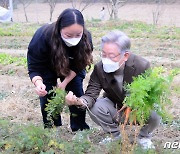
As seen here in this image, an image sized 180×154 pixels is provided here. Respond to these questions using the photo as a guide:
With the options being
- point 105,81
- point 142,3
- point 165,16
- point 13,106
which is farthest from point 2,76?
point 142,3

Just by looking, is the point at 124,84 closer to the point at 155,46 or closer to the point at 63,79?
the point at 63,79

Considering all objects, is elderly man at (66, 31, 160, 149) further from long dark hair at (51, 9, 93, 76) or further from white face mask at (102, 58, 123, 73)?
long dark hair at (51, 9, 93, 76)

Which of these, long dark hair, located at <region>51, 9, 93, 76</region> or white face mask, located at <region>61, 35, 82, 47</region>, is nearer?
long dark hair, located at <region>51, 9, 93, 76</region>

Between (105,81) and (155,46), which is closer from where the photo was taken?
(105,81)

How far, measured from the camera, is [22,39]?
465 inches

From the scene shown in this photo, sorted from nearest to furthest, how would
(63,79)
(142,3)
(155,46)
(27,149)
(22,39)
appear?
Result: (27,149), (63,79), (155,46), (22,39), (142,3)

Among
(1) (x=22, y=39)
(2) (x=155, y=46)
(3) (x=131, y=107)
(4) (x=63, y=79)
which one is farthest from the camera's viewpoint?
(1) (x=22, y=39)

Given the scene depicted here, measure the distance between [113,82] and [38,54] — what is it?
2.15ft

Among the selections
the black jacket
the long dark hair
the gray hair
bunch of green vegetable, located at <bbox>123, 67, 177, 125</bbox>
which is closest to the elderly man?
the gray hair

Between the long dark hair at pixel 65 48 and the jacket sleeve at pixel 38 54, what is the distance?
0.09 metres

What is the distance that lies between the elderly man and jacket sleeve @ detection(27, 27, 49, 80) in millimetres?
436

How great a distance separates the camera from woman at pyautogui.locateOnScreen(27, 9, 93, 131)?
3.03 metres

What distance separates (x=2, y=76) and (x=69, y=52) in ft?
11.7

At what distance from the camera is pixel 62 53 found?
3.22 metres
